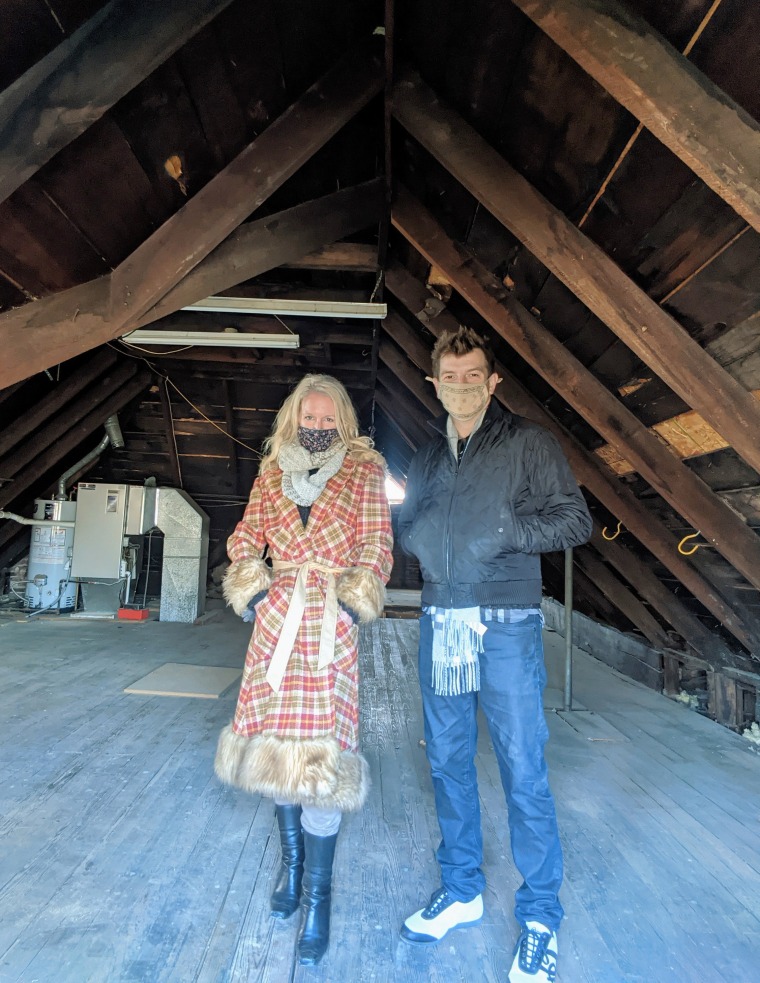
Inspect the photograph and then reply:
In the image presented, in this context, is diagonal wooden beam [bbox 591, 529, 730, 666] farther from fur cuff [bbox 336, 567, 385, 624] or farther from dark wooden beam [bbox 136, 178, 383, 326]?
fur cuff [bbox 336, 567, 385, 624]

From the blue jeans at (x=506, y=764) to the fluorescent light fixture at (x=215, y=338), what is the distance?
3.04m

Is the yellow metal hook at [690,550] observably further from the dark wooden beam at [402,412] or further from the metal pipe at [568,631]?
the dark wooden beam at [402,412]

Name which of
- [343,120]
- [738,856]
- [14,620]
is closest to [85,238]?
[343,120]

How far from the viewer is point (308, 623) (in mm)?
1548

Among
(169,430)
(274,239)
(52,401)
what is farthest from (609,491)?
(169,430)

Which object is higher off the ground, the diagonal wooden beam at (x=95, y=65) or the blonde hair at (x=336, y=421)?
the diagonal wooden beam at (x=95, y=65)

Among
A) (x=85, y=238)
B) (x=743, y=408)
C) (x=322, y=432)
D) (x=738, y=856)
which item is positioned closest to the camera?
(x=322, y=432)

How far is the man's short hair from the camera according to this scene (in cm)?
166

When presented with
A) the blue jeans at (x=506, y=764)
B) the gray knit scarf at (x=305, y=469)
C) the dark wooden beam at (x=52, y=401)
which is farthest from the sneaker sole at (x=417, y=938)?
the dark wooden beam at (x=52, y=401)

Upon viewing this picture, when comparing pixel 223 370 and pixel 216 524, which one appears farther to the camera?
pixel 216 524

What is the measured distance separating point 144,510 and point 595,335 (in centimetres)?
566

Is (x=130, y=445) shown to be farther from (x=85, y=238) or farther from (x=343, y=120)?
(x=343, y=120)

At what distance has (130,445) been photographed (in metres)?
7.20

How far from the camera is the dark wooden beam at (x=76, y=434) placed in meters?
5.89
